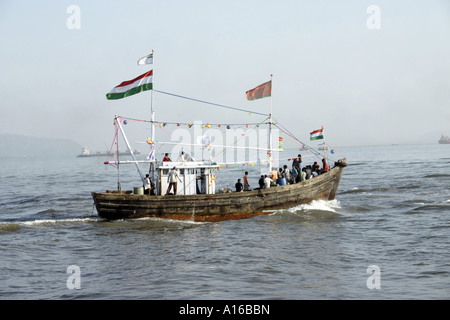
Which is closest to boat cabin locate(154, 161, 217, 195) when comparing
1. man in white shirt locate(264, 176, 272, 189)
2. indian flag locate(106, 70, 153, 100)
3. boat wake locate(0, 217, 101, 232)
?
man in white shirt locate(264, 176, 272, 189)

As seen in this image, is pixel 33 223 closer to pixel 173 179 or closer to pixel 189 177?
pixel 173 179

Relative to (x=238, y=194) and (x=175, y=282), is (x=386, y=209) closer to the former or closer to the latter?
(x=238, y=194)

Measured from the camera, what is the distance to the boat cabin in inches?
948

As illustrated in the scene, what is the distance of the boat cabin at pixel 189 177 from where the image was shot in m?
24.1

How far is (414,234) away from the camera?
20.1 m

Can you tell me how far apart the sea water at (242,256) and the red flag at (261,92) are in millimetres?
6842

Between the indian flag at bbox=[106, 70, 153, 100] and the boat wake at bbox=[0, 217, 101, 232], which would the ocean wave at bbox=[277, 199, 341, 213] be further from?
the boat wake at bbox=[0, 217, 101, 232]

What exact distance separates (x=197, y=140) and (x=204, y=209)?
3672 millimetres

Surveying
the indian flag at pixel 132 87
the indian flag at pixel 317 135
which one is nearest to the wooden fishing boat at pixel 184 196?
the indian flag at pixel 132 87

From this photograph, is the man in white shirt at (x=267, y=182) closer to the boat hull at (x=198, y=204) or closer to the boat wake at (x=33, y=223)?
the boat hull at (x=198, y=204)

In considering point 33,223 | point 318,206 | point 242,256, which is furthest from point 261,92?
point 33,223

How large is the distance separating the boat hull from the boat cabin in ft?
2.97

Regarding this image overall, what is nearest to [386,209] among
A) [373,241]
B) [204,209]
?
[373,241]

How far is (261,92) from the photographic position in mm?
26609
